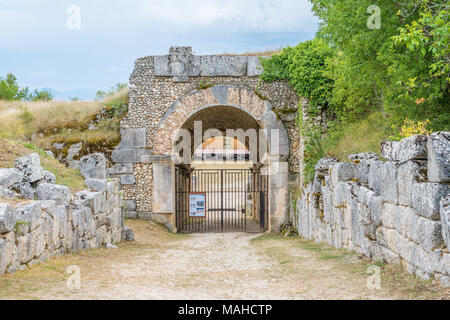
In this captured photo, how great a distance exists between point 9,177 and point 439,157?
6.18 metres

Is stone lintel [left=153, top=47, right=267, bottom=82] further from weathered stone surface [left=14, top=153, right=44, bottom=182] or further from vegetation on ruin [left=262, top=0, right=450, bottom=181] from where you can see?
weathered stone surface [left=14, top=153, right=44, bottom=182]

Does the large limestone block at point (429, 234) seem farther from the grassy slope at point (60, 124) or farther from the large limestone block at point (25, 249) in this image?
the grassy slope at point (60, 124)

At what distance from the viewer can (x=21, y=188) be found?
7.11 m

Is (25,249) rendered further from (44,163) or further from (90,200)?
(44,163)

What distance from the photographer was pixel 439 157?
4539 mm

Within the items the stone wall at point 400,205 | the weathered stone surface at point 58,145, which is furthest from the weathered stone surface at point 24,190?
the weathered stone surface at point 58,145

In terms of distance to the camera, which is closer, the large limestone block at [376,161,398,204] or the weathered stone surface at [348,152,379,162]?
the large limestone block at [376,161,398,204]

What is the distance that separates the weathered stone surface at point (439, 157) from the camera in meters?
4.47

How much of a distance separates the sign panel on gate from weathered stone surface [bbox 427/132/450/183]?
11615 millimetres

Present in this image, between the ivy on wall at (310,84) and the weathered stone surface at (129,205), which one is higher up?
the ivy on wall at (310,84)

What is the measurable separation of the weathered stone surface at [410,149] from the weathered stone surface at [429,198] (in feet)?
1.21

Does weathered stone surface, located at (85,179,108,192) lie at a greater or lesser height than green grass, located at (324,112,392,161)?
lesser

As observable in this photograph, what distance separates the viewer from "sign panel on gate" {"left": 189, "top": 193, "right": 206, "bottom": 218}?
15.9 meters

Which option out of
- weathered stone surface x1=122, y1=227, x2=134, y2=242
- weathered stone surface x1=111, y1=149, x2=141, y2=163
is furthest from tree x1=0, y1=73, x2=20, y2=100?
weathered stone surface x1=122, y1=227, x2=134, y2=242
